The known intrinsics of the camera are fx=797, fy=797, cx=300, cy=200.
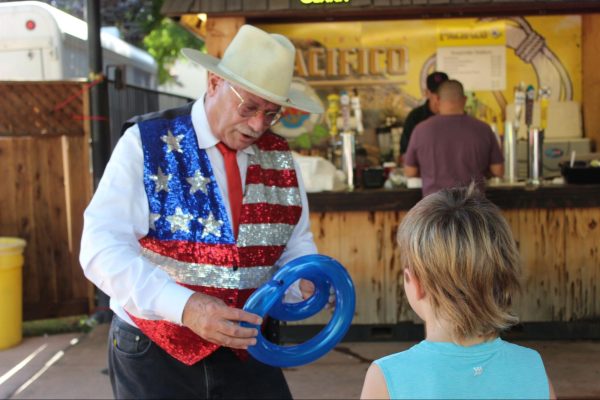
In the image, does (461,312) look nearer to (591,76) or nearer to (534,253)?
(534,253)

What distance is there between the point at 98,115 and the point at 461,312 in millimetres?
5439

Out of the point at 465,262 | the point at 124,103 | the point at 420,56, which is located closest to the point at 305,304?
the point at 465,262

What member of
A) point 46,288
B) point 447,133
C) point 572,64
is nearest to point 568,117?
point 572,64

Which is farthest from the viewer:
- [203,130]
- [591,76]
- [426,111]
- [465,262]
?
[591,76]

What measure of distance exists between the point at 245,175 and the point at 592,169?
12.5ft

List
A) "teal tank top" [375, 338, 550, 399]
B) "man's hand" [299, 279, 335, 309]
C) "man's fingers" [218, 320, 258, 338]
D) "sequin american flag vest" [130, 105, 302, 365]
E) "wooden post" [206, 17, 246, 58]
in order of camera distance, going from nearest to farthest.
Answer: "teal tank top" [375, 338, 550, 399]
"man's fingers" [218, 320, 258, 338]
"sequin american flag vest" [130, 105, 302, 365]
"man's hand" [299, 279, 335, 309]
"wooden post" [206, 17, 246, 58]

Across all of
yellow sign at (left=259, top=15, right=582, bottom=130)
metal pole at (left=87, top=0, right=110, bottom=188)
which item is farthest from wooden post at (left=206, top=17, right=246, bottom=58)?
yellow sign at (left=259, top=15, right=582, bottom=130)

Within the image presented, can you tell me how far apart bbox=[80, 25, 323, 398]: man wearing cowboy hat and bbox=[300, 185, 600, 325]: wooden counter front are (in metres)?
3.06

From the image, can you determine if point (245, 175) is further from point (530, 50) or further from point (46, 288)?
point (530, 50)

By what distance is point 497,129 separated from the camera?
8062 millimetres

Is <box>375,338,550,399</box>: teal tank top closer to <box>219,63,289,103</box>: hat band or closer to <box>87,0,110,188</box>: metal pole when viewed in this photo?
<box>219,63,289,103</box>: hat band

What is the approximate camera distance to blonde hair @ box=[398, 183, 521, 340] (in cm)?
164

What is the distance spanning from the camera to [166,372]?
245 cm

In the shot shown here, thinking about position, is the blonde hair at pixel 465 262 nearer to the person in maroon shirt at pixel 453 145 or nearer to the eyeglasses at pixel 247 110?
the eyeglasses at pixel 247 110
